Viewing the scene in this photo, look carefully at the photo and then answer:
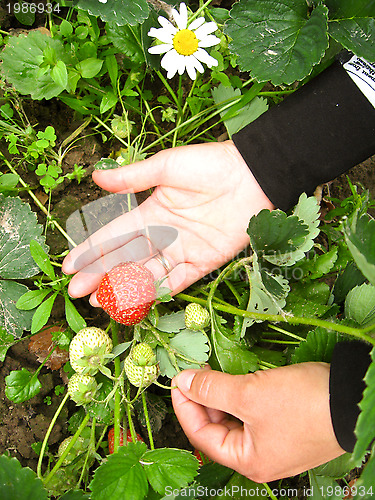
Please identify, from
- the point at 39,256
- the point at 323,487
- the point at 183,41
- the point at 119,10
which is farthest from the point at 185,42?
the point at 323,487

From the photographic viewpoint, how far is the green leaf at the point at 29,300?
105cm

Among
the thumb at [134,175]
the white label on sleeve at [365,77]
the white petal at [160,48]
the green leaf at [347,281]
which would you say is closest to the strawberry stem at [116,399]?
the thumb at [134,175]

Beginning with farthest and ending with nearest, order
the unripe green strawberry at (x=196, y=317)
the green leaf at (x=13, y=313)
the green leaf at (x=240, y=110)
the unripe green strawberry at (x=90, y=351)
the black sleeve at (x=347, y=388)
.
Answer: the green leaf at (x=240, y=110) < the green leaf at (x=13, y=313) < the unripe green strawberry at (x=196, y=317) < the unripe green strawberry at (x=90, y=351) < the black sleeve at (x=347, y=388)

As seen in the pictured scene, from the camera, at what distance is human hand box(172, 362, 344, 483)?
78 centimetres

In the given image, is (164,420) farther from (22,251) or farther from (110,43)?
(110,43)

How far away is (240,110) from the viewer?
122cm

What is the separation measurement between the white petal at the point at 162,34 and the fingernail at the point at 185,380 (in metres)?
0.78

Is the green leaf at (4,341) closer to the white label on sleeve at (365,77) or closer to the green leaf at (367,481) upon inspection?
the green leaf at (367,481)

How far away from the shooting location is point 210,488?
948 mm

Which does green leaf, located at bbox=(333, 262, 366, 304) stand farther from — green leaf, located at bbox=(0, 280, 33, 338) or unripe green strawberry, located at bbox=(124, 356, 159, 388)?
green leaf, located at bbox=(0, 280, 33, 338)

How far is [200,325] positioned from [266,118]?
55 cm

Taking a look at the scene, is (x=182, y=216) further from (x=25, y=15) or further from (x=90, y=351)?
(x=25, y=15)

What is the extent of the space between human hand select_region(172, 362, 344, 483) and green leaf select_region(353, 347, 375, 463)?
206 millimetres

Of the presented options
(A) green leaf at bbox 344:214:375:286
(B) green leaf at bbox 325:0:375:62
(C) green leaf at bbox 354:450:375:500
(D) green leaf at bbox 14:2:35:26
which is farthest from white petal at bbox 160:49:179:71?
(C) green leaf at bbox 354:450:375:500
